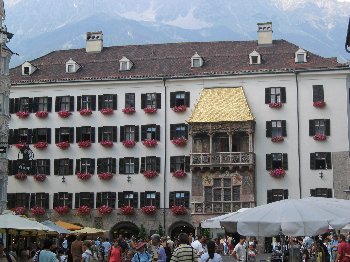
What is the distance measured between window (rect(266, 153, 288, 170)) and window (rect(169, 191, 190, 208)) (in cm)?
784

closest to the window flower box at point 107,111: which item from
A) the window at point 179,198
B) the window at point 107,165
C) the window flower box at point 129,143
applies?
the window flower box at point 129,143

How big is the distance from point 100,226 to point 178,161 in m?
9.50

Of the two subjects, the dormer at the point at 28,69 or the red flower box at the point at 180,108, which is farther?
the dormer at the point at 28,69

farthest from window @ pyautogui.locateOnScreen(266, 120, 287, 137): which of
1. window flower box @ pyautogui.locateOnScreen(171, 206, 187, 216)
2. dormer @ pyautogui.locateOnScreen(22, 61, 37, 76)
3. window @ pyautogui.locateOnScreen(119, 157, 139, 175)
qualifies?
dormer @ pyautogui.locateOnScreen(22, 61, 37, 76)

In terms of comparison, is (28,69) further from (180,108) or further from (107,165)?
(180,108)

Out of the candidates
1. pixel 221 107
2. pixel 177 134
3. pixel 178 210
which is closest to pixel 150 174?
pixel 178 210

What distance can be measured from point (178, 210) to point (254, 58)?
16052 millimetres

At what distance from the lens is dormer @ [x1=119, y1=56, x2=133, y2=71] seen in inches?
2608

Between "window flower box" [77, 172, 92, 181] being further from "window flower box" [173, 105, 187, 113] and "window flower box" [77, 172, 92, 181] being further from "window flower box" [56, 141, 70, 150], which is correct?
"window flower box" [173, 105, 187, 113]

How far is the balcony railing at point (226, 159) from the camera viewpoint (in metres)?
60.2

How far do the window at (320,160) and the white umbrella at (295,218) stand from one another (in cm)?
4174

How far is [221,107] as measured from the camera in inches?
2424

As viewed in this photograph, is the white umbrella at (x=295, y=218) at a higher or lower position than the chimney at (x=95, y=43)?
lower

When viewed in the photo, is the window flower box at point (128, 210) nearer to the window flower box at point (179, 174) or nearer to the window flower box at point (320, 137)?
the window flower box at point (179, 174)
